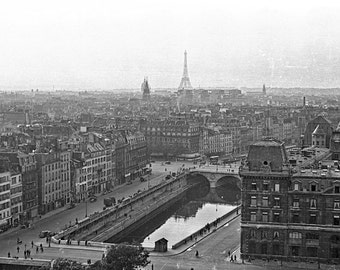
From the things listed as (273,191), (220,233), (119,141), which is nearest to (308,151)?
(220,233)

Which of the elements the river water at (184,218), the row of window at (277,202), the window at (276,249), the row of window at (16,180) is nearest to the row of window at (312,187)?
the row of window at (277,202)

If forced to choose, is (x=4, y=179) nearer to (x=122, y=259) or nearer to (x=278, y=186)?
(x=122, y=259)

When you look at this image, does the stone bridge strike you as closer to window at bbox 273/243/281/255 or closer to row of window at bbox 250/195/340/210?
row of window at bbox 250/195/340/210

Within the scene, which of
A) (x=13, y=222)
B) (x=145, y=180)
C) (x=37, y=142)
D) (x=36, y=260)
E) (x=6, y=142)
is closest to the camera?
(x=36, y=260)

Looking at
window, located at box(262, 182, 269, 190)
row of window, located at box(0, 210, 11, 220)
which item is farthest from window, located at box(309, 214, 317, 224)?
row of window, located at box(0, 210, 11, 220)

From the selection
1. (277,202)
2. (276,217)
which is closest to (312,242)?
(276,217)

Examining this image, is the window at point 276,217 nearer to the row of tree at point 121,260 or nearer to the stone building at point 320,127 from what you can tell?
the row of tree at point 121,260

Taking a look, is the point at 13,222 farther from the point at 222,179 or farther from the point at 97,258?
the point at 222,179
